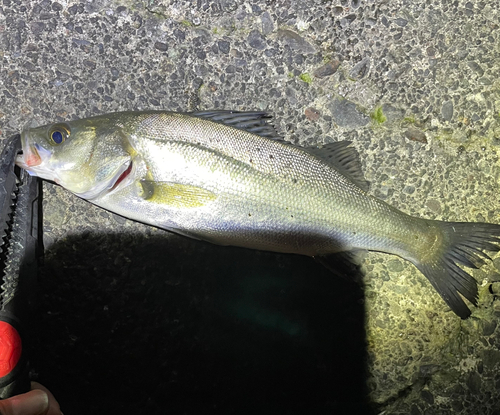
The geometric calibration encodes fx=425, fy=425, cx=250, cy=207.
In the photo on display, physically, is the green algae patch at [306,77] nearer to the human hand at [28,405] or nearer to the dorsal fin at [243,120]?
the dorsal fin at [243,120]

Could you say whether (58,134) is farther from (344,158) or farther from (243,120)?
(344,158)

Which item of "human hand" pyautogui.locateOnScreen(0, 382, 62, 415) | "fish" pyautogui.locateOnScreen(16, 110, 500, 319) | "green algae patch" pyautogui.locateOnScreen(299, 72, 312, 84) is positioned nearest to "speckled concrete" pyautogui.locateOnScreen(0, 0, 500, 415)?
"green algae patch" pyautogui.locateOnScreen(299, 72, 312, 84)

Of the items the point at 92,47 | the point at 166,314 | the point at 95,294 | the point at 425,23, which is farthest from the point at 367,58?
the point at 95,294

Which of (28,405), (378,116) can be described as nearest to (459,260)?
(378,116)

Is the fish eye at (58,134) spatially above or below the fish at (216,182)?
above

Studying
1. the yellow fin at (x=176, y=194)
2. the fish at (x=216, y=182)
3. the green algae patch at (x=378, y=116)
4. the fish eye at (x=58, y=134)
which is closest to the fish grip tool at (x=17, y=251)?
the fish at (x=216, y=182)

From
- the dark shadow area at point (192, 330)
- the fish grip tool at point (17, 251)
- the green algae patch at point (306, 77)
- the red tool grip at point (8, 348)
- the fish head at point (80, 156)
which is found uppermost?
the green algae patch at point (306, 77)
